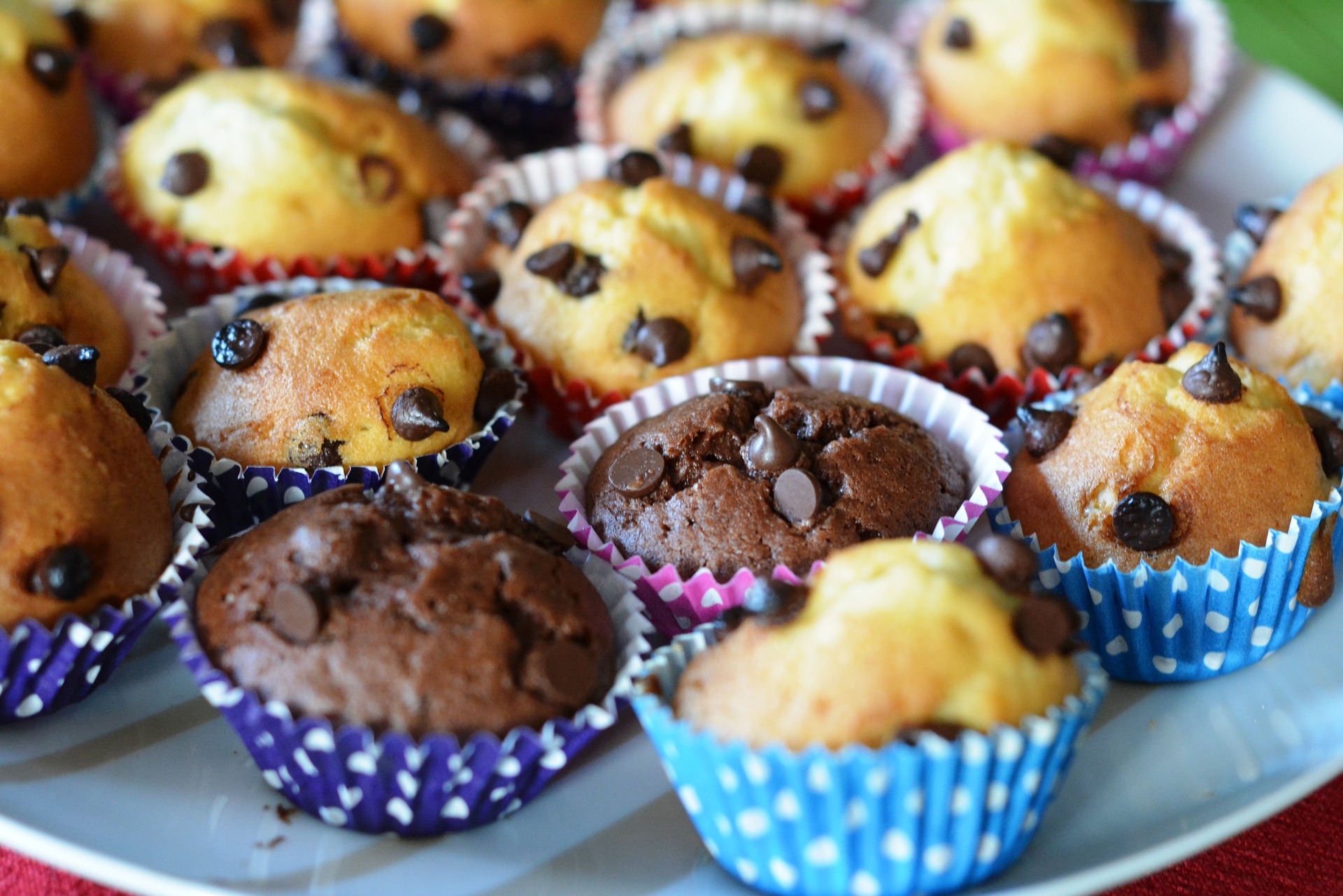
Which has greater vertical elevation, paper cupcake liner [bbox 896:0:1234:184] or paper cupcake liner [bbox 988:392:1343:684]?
paper cupcake liner [bbox 896:0:1234:184]

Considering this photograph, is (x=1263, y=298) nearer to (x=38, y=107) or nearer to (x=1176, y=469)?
(x=1176, y=469)

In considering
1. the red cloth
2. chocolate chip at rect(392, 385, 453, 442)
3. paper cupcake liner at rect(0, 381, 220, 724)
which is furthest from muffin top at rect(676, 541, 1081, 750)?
paper cupcake liner at rect(0, 381, 220, 724)

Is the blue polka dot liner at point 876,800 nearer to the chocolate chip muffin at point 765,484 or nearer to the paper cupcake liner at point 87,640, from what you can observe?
the chocolate chip muffin at point 765,484

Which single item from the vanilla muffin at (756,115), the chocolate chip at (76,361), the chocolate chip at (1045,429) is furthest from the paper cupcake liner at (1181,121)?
the chocolate chip at (76,361)

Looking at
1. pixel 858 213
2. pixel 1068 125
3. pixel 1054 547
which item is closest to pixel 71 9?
pixel 858 213

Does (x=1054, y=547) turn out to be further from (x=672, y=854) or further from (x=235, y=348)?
(x=235, y=348)

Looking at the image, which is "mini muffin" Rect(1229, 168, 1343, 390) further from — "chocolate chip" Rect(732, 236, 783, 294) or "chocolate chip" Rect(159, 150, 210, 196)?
"chocolate chip" Rect(159, 150, 210, 196)

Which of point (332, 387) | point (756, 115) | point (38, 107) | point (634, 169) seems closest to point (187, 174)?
point (38, 107)
